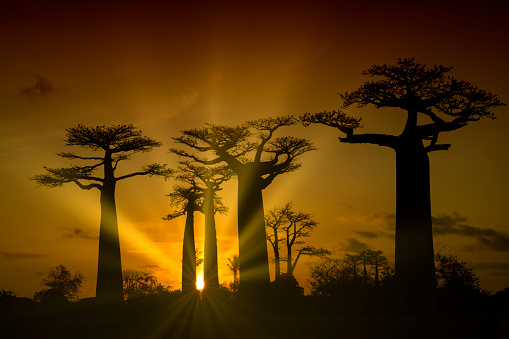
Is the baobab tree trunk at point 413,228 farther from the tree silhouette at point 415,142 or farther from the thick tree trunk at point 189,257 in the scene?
the thick tree trunk at point 189,257

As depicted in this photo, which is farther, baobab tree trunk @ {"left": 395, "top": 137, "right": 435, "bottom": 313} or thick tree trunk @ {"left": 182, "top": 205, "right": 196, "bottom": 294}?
thick tree trunk @ {"left": 182, "top": 205, "right": 196, "bottom": 294}

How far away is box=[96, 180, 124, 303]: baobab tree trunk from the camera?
26234mm

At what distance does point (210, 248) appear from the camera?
1314 inches

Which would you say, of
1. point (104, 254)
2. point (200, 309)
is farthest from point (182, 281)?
point (200, 309)

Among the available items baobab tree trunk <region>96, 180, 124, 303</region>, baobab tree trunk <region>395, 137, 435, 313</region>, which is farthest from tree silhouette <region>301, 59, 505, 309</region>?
baobab tree trunk <region>96, 180, 124, 303</region>

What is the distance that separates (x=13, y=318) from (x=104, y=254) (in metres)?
6.91

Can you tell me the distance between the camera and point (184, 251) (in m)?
33.1

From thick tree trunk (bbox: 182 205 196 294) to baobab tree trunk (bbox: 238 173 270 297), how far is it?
8.81 meters

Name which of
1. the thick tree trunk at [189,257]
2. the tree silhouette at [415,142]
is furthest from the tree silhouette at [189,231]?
the tree silhouette at [415,142]

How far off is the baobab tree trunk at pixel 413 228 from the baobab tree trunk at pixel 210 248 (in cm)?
1623

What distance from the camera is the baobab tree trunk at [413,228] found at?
59.5ft

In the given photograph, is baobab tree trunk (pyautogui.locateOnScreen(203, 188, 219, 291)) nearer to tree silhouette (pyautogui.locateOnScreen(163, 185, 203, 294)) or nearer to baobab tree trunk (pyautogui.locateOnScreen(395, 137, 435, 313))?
tree silhouette (pyautogui.locateOnScreen(163, 185, 203, 294))

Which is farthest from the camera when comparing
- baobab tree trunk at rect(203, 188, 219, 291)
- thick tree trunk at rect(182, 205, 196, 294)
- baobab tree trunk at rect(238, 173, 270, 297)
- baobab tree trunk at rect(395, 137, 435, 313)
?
baobab tree trunk at rect(203, 188, 219, 291)

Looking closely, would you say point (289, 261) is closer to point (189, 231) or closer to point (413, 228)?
point (189, 231)
